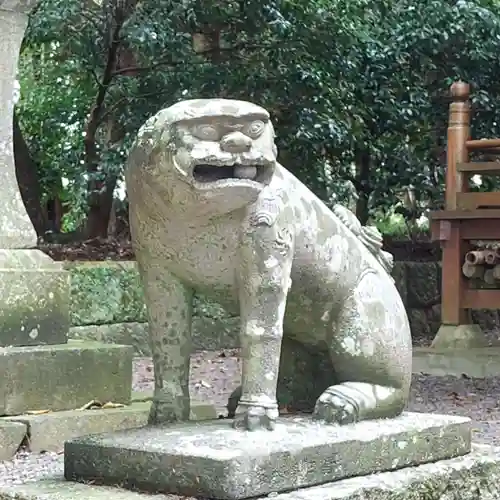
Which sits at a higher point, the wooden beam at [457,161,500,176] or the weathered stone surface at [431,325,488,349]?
the wooden beam at [457,161,500,176]

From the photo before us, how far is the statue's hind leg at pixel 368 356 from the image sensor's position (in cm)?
252

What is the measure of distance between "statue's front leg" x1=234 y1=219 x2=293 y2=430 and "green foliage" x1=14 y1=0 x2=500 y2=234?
15.5ft

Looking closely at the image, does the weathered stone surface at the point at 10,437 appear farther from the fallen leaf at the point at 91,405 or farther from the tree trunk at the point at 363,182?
the tree trunk at the point at 363,182

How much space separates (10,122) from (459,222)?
13.4 feet

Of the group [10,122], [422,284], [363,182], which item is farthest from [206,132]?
[422,284]

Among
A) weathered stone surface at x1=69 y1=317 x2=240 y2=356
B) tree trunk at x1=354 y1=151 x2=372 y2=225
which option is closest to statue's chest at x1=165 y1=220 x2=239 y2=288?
weathered stone surface at x1=69 y1=317 x2=240 y2=356

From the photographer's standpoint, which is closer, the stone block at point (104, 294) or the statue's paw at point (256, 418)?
the statue's paw at point (256, 418)

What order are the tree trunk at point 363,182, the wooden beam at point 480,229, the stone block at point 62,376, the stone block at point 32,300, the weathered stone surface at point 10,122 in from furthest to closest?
1. the tree trunk at point 363,182
2. the wooden beam at point 480,229
3. the weathered stone surface at point 10,122
4. the stone block at point 32,300
5. the stone block at point 62,376

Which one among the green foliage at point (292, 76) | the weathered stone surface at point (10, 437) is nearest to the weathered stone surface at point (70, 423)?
the weathered stone surface at point (10, 437)

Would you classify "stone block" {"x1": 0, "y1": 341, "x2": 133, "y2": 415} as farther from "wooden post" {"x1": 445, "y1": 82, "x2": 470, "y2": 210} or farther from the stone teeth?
"wooden post" {"x1": 445, "y1": 82, "x2": 470, "y2": 210}

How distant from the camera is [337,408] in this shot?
8.11 feet

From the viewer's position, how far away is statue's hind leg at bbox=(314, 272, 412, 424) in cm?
252

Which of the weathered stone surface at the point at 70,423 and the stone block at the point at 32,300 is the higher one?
the stone block at the point at 32,300

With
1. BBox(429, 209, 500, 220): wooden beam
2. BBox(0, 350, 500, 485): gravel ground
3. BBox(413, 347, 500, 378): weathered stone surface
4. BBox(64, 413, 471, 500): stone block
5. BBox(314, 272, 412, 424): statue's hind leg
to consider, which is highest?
BBox(429, 209, 500, 220): wooden beam
